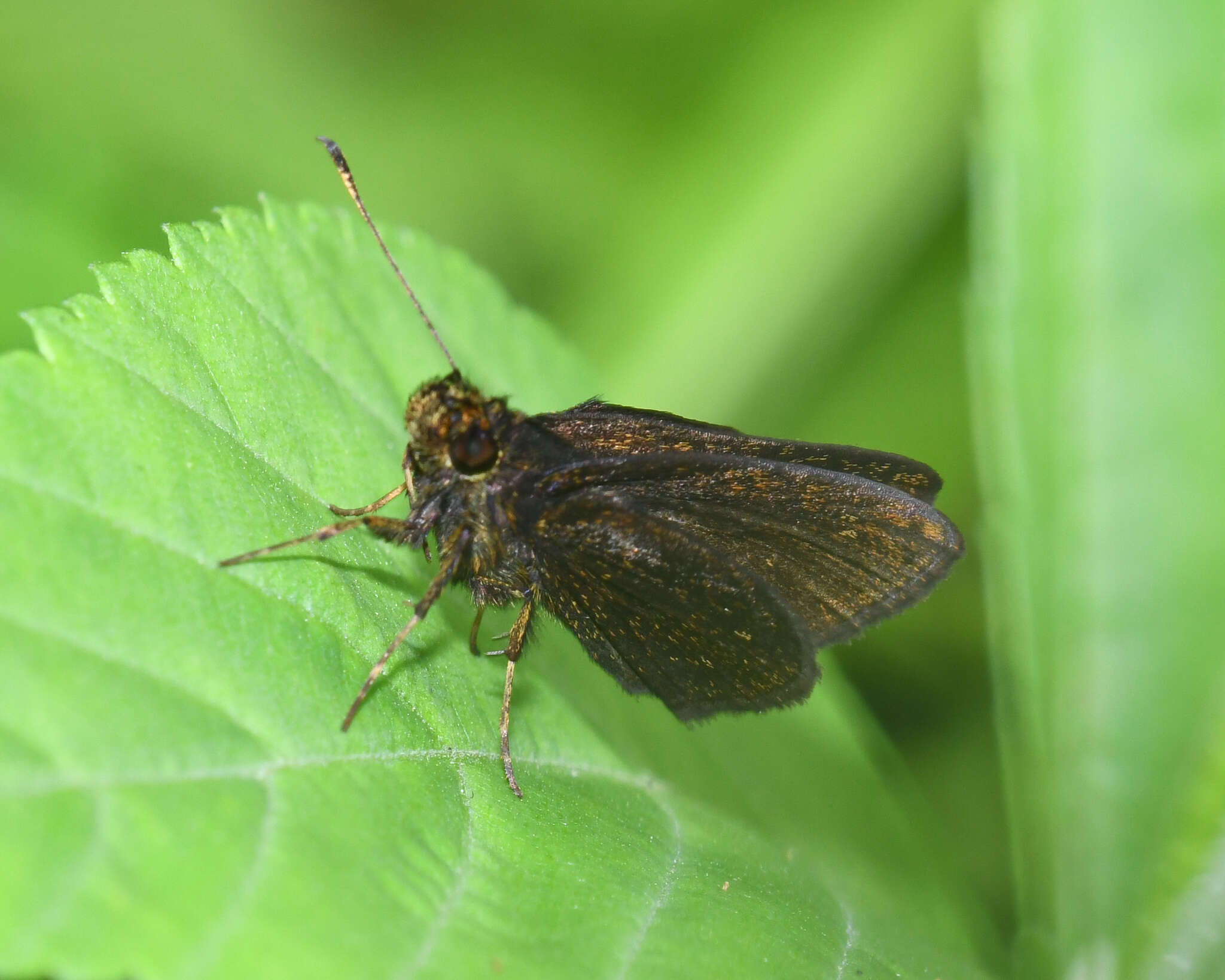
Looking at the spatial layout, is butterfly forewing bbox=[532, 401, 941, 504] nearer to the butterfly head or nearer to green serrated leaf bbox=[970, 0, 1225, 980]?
the butterfly head

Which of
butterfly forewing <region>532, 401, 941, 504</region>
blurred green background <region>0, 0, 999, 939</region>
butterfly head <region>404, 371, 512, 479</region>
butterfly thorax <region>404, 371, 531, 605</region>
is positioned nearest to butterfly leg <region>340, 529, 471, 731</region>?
butterfly thorax <region>404, 371, 531, 605</region>

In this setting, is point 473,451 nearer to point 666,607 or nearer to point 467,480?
point 467,480

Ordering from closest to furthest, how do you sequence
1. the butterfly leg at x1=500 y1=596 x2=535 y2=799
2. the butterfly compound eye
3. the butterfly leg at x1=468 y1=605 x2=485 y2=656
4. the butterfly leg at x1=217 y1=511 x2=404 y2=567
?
1. the butterfly leg at x1=217 y1=511 x2=404 y2=567
2. the butterfly leg at x1=500 y1=596 x2=535 y2=799
3. the butterfly compound eye
4. the butterfly leg at x1=468 y1=605 x2=485 y2=656

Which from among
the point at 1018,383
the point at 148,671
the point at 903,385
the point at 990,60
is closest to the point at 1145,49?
the point at 990,60

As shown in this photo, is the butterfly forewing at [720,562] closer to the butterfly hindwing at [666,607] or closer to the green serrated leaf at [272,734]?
the butterfly hindwing at [666,607]

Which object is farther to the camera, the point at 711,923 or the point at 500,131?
the point at 500,131

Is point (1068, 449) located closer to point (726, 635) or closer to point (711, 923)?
point (726, 635)

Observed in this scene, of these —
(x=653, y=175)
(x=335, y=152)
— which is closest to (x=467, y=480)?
(x=335, y=152)
